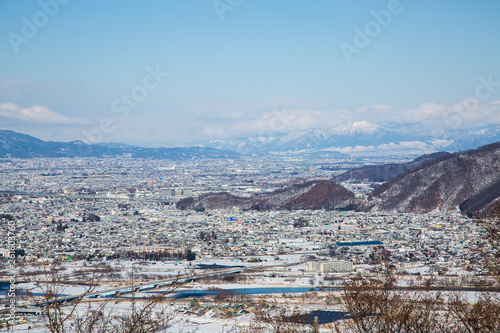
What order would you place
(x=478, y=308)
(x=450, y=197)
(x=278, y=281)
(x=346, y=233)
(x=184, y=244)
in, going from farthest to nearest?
(x=450, y=197)
(x=346, y=233)
(x=184, y=244)
(x=278, y=281)
(x=478, y=308)

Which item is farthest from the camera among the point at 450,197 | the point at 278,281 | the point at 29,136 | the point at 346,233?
the point at 29,136

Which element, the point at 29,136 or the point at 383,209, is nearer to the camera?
the point at 383,209

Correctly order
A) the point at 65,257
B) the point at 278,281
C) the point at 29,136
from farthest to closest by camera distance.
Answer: the point at 29,136 < the point at 65,257 < the point at 278,281

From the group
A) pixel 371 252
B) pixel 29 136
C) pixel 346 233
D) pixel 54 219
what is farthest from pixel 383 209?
pixel 29 136

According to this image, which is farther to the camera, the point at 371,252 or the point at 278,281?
the point at 371,252

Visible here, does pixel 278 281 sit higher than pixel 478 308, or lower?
lower

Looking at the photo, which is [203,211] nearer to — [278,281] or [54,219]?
[54,219]

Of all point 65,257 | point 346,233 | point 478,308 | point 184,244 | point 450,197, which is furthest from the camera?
point 450,197

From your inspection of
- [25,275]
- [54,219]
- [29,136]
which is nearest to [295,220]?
[54,219]

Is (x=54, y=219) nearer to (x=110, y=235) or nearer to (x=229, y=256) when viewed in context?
(x=110, y=235)
